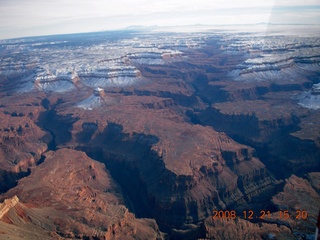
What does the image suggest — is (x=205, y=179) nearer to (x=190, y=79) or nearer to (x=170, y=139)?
(x=170, y=139)

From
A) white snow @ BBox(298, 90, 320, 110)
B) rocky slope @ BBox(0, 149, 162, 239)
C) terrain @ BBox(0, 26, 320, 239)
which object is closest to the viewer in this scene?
rocky slope @ BBox(0, 149, 162, 239)

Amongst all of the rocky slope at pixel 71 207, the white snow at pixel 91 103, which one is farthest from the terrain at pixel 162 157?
the white snow at pixel 91 103

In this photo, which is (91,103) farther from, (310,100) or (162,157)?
(310,100)

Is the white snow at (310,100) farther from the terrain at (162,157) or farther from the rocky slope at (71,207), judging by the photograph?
the rocky slope at (71,207)

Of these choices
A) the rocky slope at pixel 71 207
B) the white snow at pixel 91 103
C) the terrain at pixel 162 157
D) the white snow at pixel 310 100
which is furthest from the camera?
the white snow at pixel 91 103

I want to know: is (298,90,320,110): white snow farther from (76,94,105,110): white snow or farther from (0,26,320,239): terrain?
(76,94,105,110): white snow

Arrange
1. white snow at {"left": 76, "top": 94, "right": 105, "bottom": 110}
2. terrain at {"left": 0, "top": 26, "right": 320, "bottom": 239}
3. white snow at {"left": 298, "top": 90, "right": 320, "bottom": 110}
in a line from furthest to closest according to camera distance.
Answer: white snow at {"left": 76, "top": 94, "right": 105, "bottom": 110}, white snow at {"left": 298, "top": 90, "right": 320, "bottom": 110}, terrain at {"left": 0, "top": 26, "right": 320, "bottom": 239}

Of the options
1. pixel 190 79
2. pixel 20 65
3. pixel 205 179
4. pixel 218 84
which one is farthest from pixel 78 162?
pixel 20 65

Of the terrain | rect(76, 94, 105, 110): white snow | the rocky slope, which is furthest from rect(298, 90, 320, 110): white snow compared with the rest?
rect(76, 94, 105, 110): white snow
